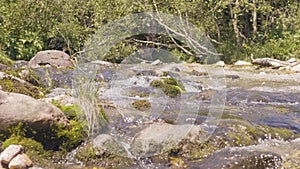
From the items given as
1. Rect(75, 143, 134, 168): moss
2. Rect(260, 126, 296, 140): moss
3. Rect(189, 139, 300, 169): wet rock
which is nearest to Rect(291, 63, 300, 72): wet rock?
Rect(260, 126, 296, 140): moss

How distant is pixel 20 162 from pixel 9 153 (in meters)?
0.15

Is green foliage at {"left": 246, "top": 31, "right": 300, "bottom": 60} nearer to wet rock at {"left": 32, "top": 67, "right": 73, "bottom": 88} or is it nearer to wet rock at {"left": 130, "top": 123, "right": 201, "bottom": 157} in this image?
wet rock at {"left": 32, "top": 67, "right": 73, "bottom": 88}

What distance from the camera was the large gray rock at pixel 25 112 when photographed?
4008 mm

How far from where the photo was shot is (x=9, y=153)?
371 centimetres

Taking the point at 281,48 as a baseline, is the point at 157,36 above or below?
above

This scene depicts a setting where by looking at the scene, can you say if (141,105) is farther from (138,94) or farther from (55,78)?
(55,78)

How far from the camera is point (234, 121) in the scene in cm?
495

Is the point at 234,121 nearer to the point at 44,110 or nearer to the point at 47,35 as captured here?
the point at 44,110

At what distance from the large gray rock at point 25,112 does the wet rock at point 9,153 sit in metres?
0.31

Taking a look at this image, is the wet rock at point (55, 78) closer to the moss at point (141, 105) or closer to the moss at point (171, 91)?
the moss at point (171, 91)

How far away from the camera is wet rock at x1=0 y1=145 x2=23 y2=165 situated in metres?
3.65

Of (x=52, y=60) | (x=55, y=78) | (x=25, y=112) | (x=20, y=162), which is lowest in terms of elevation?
(x=52, y=60)

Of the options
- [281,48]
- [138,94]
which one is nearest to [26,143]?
[138,94]

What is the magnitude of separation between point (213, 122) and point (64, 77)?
560 cm
